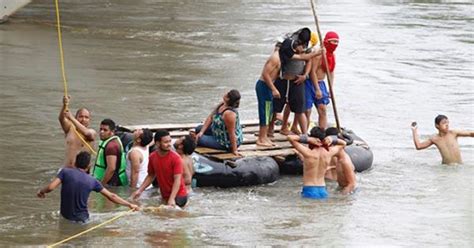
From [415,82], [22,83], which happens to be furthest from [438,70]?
[22,83]

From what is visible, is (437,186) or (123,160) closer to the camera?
(123,160)

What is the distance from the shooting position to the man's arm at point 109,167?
44.0ft

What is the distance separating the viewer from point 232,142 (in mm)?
14266

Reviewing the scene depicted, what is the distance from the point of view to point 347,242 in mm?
11852

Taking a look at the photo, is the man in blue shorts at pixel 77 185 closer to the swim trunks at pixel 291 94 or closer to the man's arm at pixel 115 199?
the man's arm at pixel 115 199

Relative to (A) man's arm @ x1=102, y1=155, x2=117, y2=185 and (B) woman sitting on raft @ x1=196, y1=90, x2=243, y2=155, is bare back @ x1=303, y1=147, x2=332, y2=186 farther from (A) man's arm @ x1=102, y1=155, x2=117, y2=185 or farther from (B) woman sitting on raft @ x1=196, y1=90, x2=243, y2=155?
(A) man's arm @ x1=102, y1=155, x2=117, y2=185

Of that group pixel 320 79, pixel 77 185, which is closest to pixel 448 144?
pixel 320 79

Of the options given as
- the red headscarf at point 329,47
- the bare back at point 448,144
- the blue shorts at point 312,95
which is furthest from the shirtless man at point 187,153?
the bare back at point 448,144

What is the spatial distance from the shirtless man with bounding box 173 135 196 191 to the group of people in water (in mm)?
12

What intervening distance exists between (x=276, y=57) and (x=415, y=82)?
28.5ft

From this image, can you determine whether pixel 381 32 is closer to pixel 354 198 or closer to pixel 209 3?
pixel 209 3

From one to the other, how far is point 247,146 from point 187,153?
1.73m

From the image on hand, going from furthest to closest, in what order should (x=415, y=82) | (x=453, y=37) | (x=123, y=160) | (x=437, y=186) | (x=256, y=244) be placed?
1. (x=453, y=37)
2. (x=415, y=82)
3. (x=437, y=186)
4. (x=123, y=160)
5. (x=256, y=244)

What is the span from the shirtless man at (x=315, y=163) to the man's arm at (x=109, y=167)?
2181 mm
